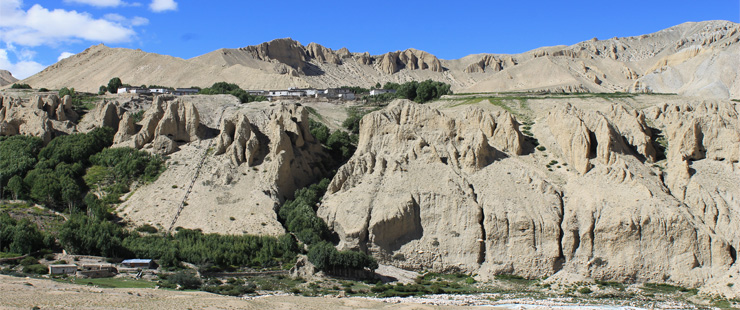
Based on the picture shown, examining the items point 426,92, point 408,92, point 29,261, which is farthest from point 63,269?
point 408,92

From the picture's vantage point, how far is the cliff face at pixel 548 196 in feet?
154

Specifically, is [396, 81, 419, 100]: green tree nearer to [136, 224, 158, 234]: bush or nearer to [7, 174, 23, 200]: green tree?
[136, 224, 158, 234]: bush

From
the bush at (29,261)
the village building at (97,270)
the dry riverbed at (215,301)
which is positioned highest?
the bush at (29,261)

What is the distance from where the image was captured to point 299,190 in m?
58.8

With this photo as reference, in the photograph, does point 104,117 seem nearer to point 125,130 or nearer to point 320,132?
point 125,130

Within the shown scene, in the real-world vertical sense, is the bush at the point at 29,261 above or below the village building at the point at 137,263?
above

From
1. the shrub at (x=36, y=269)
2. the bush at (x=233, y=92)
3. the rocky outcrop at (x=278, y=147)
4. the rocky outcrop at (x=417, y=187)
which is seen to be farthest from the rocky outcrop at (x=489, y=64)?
the shrub at (x=36, y=269)

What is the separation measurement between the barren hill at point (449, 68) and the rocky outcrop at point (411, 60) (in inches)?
9.8

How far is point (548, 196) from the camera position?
50.9 m

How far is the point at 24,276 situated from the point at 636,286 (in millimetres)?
36024

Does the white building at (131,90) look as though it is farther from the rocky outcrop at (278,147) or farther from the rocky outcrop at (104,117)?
the rocky outcrop at (278,147)

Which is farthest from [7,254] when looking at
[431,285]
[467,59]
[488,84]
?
[467,59]

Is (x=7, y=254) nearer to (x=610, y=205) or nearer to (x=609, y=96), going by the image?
(x=610, y=205)

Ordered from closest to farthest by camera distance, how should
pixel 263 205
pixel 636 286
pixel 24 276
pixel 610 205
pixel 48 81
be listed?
pixel 24 276
pixel 636 286
pixel 610 205
pixel 263 205
pixel 48 81
